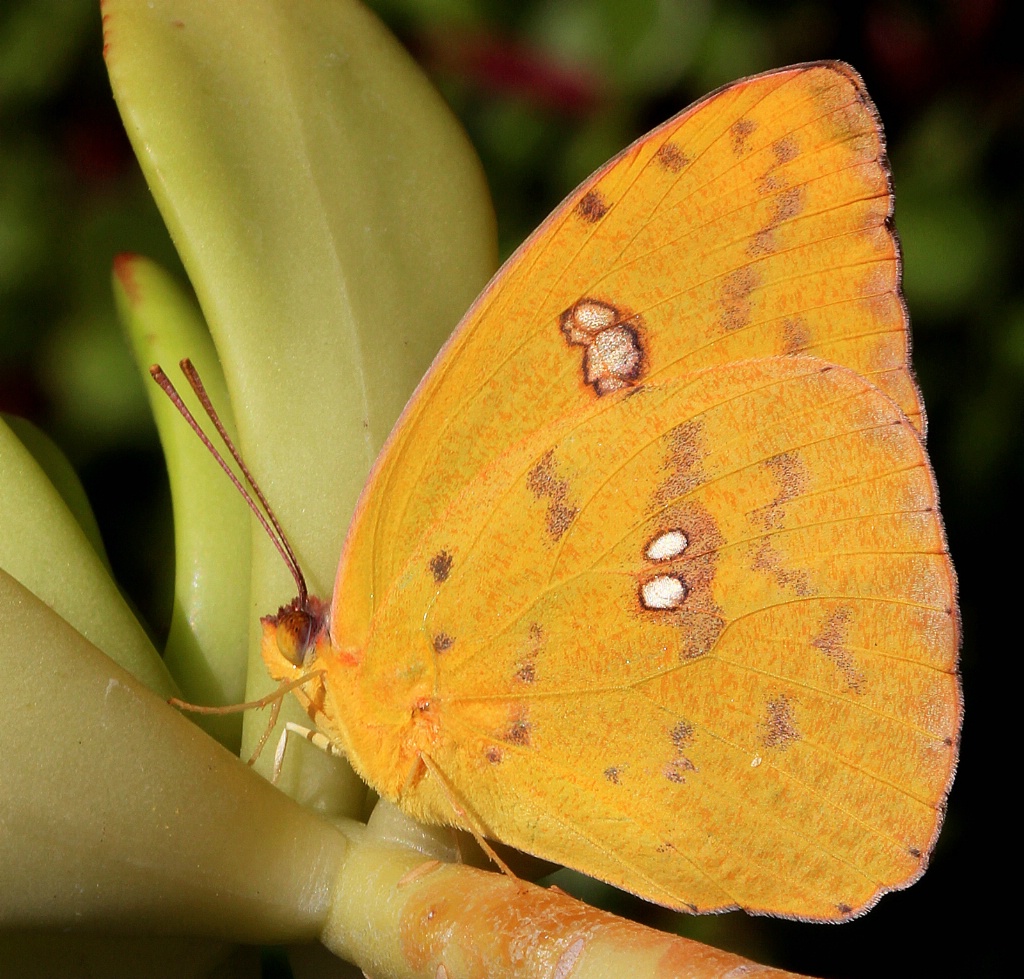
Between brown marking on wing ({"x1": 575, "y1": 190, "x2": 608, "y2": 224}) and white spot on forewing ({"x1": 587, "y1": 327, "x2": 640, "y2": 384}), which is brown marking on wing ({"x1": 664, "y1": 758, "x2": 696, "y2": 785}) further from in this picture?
brown marking on wing ({"x1": 575, "y1": 190, "x2": 608, "y2": 224})

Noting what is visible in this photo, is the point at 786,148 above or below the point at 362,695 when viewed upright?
above

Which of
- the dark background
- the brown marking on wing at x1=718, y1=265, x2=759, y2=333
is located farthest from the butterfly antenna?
the dark background

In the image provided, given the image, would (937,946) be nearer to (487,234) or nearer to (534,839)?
(534,839)

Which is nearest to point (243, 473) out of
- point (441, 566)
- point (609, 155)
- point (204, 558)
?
point (204, 558)

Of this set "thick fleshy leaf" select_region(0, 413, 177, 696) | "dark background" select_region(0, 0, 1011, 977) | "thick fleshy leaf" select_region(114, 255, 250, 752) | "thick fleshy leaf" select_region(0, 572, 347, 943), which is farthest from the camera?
"dark background" select_region(0, 0, 1011, 977)

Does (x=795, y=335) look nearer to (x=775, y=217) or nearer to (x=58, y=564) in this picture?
(x=775, y=217)

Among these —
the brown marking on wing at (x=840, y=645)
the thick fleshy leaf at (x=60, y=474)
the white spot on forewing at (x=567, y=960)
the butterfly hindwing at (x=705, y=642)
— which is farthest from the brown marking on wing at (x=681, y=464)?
the thick fleshy leaf at (x=60, y=474)

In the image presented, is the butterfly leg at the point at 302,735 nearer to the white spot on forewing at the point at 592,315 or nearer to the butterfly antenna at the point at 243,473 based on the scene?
the butterfly antenna at the point at 243,473
